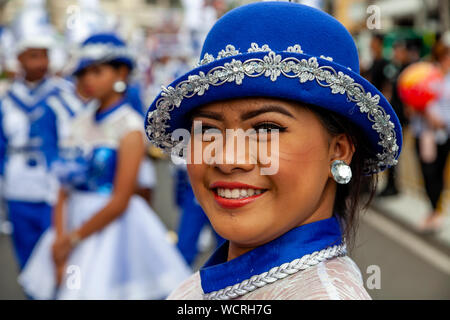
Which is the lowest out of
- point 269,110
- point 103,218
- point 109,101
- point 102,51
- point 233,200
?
point 103,218

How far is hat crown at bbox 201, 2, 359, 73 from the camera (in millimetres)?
1251

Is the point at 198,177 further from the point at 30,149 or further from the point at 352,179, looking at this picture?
the point at 30,149

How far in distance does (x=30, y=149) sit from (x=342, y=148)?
3.53 m

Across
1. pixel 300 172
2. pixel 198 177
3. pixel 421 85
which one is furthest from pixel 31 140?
pixel 421 85

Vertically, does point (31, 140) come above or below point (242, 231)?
below

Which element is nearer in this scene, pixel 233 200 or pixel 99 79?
pixel 233 200

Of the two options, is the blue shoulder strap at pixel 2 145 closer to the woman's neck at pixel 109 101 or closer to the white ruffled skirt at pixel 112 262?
the white ruffled skirt at pixel 112 262

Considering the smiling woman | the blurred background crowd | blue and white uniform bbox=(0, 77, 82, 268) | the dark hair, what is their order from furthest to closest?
the blurred background crowd → blue and white uniform bbox=(0, 77, 82, 268) → the dark hair → the smiling woman

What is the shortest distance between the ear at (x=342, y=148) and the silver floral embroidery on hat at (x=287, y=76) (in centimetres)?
7

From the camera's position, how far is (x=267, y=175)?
4.15 feet

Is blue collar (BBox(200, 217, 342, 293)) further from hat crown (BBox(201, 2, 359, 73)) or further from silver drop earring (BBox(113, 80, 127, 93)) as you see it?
silver drop earring (BBox(113, 80, 127, 93))

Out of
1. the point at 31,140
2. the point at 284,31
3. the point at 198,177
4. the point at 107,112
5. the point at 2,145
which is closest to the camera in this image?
the point at 284,31

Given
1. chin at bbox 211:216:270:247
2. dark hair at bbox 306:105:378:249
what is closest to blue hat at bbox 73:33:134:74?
dark hair at bbox 306:105:378:249
